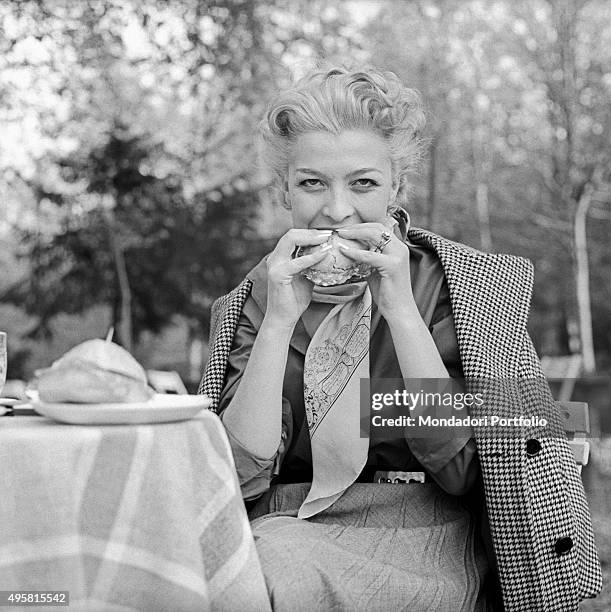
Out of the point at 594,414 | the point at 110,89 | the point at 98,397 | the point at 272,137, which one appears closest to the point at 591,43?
the point at 594,414

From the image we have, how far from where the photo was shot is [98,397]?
1.39 m

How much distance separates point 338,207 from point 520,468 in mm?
704

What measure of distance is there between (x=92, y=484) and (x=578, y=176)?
404 inches

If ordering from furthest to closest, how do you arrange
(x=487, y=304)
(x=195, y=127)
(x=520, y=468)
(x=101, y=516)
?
(x=195, y=127)
(x=487, y=304)
(x=520, y=468)
(x=101, y=516)

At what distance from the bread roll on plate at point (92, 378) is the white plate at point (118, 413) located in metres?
0.03

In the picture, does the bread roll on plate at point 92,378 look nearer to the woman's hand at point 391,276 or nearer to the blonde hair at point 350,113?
the woman's hand at point 391,276

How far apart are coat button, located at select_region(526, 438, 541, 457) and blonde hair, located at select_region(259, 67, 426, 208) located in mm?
726

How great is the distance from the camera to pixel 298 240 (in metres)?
1.86

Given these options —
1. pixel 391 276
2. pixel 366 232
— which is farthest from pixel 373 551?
pixel 366 232

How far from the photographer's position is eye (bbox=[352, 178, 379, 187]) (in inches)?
80.5

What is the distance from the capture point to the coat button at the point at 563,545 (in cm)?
182

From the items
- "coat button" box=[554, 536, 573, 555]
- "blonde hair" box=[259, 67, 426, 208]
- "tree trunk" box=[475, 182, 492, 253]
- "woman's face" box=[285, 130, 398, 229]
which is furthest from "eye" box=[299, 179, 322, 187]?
"tree trunk" box=[475, 182, 492, 253]

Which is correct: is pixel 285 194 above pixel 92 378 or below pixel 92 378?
above

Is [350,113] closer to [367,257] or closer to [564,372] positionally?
[367,257]
